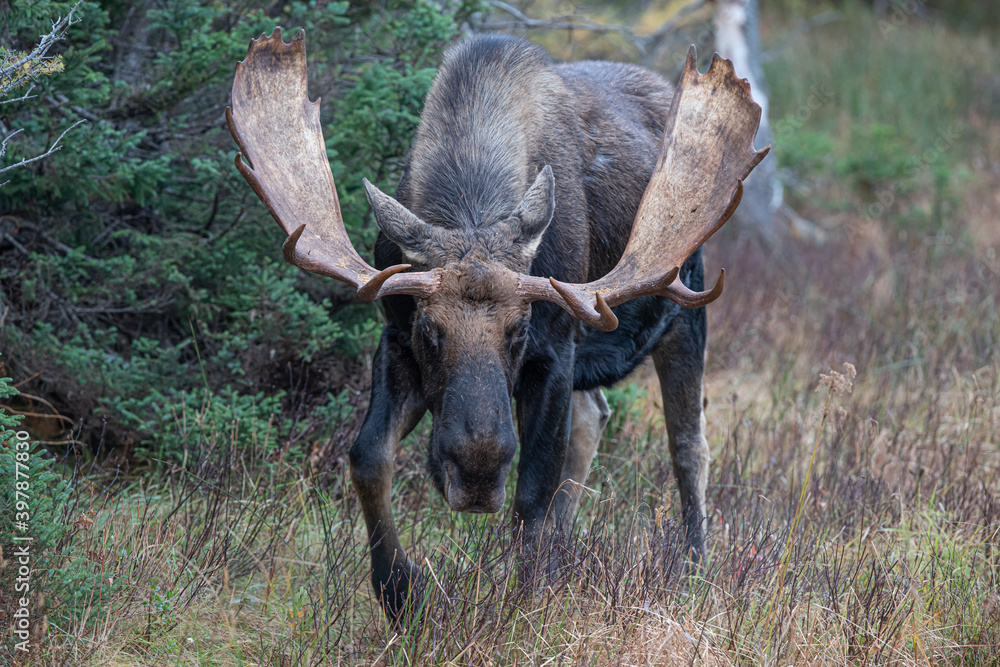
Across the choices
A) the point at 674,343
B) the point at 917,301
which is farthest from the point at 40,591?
the point at 917,301

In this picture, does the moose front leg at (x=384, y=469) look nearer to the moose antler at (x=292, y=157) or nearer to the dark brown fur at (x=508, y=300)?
the dark brown fur at (x=508, y=300)

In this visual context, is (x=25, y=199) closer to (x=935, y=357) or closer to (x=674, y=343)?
(x=674, y=343)

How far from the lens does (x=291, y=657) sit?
3105 millimetres

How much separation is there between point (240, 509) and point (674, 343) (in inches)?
90.2

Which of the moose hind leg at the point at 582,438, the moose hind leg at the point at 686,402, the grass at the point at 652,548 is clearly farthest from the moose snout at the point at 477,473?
the moose hind leg at the point at 686,402

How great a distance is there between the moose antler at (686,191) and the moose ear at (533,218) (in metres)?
0.20

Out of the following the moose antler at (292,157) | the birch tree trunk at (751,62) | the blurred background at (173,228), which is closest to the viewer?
the moose antler at (292,157)

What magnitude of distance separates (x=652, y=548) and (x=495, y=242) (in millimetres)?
1313

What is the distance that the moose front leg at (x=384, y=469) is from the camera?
3.53 meters

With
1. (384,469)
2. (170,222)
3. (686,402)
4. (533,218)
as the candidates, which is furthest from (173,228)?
(686,402)

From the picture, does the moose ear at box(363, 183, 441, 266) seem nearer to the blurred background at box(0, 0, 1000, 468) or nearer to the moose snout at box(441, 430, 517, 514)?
the moose snout at box(441, 430, 517, 514)

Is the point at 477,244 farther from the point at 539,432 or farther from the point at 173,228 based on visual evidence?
the point at 173,228

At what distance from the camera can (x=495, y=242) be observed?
11.5 feet

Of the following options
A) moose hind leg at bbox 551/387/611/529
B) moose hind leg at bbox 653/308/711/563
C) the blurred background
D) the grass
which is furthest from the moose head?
moose hind leg at bbox 551/387/611/529
